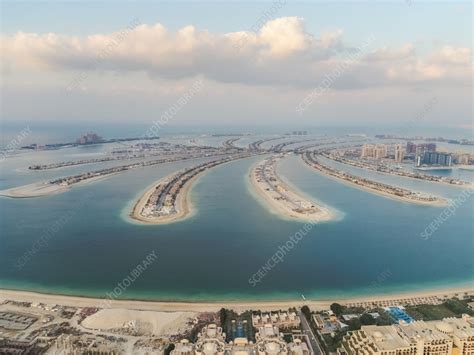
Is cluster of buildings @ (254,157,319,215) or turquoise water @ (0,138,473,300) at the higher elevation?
cluster of buildings @ (254,157,319,215)

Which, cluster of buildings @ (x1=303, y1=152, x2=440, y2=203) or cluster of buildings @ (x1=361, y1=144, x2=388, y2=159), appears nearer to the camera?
cluster of buildings @ (x1=303, y1=152, x2=440, y2=203)

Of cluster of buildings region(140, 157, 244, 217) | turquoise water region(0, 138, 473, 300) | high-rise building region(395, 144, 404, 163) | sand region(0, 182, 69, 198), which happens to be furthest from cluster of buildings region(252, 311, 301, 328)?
high-rise building region(395, 144, 404, 163)

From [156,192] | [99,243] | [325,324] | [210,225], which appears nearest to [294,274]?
[325,324]

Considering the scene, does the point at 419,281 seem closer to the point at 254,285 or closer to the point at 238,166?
the point at 254,285

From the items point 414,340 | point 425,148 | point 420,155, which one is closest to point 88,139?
point 420,155

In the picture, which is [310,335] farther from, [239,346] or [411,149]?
[411,149]

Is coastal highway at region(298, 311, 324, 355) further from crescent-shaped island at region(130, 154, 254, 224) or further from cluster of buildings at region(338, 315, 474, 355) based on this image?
crescent-shaped island at region(130, 154, 254, 224)

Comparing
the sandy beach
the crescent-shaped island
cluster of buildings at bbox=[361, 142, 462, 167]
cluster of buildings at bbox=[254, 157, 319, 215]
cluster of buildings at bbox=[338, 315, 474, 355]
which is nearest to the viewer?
cluster of buildings at bbox=[338, 315, 474, 355]

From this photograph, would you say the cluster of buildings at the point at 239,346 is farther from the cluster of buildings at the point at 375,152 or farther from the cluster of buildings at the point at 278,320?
the cluster of buildings at the point at 375,152
